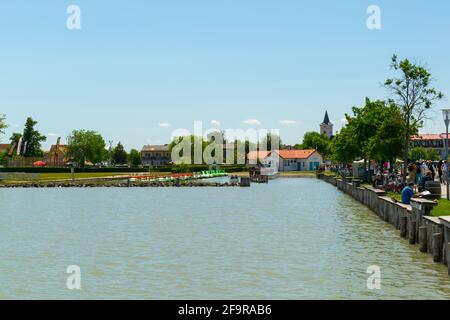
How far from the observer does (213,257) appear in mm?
27422

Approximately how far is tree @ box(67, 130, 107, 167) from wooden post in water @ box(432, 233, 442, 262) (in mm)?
165590

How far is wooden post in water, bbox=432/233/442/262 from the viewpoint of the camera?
77.3ft

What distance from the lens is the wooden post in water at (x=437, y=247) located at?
23.6 metres

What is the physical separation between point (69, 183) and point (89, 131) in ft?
299

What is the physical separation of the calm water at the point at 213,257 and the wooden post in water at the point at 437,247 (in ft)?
1.30

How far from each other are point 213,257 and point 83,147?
161702 millimetres

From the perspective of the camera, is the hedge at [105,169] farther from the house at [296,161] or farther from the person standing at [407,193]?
the person standing at [407,193]

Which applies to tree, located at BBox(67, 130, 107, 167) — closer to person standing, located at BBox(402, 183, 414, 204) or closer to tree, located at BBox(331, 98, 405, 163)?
tree, located at BBox(331, 98, 405, 163)

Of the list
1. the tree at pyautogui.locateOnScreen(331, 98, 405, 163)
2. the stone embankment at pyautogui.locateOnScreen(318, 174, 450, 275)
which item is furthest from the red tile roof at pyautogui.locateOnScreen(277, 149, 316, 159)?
the stone embankment at pyautogui.locateOnScreen(318, 174, 450, 275)

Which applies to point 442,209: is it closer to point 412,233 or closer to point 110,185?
point 412,233

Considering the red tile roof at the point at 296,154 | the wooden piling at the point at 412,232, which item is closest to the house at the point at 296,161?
the red tile roof at the point at 296,154

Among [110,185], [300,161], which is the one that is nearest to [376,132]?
[110,185]
